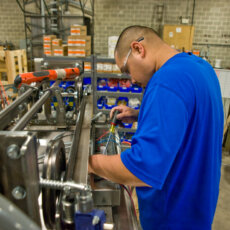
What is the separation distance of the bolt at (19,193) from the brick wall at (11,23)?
609cm

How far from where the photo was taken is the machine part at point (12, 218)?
0.32m

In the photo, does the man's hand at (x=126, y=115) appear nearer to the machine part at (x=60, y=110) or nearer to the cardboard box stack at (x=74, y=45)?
the machine part at (x=60, y=110)

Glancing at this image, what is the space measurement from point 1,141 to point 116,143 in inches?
41.0

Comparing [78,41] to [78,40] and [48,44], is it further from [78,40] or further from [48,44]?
[48,44]

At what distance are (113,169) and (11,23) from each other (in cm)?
601

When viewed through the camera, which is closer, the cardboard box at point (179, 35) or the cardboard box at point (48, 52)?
the cardboard box at point (48, 52)

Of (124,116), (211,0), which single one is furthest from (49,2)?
(124,116)

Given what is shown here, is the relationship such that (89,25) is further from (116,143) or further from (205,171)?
(205,171)

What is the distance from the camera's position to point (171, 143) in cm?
74

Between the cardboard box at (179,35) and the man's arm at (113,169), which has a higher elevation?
the cardboard box at (179,35)

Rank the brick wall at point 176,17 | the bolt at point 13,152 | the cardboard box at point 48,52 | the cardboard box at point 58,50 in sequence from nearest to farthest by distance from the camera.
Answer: the bolt at point 13,152 → the cardboard box at point 58,50 → the cardboard box at point 48,52 → the brick wall at point 176,17

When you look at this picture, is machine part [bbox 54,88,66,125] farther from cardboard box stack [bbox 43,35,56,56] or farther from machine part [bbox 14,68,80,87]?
cardboard box stack [bbox 43,35,56,56]

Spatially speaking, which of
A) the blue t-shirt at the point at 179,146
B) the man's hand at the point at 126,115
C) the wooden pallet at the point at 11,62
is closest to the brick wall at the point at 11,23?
the wooden pallet at the point at 11,62

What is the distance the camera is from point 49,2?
209 inches
